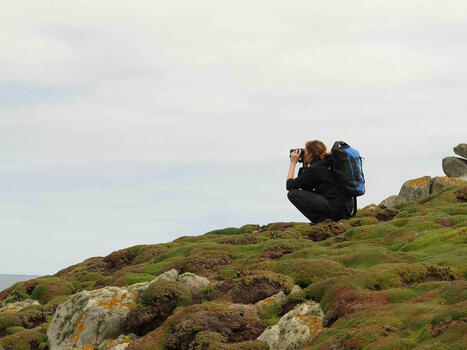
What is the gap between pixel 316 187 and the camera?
33.2 m

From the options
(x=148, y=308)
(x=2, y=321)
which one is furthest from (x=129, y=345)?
(x=2, y=321)

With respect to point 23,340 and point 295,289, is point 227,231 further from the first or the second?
point 295,289

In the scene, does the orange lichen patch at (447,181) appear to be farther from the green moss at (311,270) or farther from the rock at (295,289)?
the rock at (295,289)

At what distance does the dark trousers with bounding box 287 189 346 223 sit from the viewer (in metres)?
33.0

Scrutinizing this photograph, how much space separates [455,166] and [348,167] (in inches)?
1920

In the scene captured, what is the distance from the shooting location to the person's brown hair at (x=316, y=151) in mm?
32062

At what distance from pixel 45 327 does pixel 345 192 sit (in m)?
15.6

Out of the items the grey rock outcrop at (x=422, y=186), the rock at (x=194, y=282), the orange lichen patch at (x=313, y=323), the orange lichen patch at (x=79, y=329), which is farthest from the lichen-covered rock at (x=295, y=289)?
the grey rock outcrop at (x=422, y=186)

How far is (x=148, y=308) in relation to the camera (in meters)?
23.8

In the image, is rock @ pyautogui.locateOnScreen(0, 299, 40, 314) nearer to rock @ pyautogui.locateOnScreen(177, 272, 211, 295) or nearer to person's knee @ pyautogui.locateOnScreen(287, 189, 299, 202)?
rock @ pyautogui.locateOnScreen(177, 272, 211, 295)

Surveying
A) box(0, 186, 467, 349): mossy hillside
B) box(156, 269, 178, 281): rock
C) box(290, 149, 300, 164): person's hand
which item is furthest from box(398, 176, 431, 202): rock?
box(156, 269, 178, 281): rock

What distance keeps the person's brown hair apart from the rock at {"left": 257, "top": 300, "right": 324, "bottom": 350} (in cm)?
1296

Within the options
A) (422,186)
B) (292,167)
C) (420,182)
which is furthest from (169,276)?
(420,182)

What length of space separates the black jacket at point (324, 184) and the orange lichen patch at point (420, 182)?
35000mm
